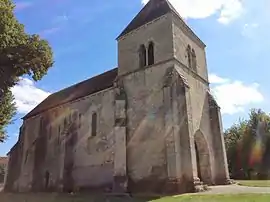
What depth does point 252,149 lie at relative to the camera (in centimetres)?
3916

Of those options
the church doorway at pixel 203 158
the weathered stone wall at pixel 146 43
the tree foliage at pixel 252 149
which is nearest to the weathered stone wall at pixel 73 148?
the weathered stone wall at pixel 146 43

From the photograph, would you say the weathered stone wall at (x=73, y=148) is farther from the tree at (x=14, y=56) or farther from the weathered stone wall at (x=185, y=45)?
the tree at (x=14, y=56)

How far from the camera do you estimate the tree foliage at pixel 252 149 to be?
3769cm

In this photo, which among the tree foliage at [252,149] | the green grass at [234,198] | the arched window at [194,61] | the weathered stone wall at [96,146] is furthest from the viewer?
the tree foliage at [252,149]

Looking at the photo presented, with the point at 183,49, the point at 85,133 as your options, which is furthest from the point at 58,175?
the point at 183,49

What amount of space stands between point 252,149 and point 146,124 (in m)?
24.2

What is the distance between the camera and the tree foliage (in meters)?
37.7

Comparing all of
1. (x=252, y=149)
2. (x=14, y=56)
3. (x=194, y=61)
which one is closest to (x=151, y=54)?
(x=194, y=61)

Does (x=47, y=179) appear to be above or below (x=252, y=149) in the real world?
below

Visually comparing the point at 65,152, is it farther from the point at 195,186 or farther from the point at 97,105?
the point at 195,186

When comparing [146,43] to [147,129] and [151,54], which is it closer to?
[151,54]

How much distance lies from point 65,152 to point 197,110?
13.2m

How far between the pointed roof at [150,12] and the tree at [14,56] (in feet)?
31.4

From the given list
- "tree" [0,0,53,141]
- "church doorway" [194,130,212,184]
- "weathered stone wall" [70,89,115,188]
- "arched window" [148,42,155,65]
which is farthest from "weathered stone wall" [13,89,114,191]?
"tree" [0,0,53,141]
